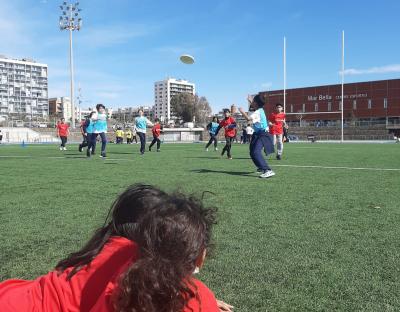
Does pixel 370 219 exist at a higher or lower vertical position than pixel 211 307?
lower

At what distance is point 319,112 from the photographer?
81000mm

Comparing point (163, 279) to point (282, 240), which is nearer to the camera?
point (163, 279)

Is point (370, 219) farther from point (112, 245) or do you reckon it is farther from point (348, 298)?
point (112, 245)

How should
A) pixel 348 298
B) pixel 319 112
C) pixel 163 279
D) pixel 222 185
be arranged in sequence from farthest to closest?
pixel 319 112
pixel 222 185
pixel 348 298
pixel 163 279

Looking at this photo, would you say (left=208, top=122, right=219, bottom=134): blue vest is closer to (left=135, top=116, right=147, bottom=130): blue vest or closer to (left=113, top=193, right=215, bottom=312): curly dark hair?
(left=135, top=116, right=147, bottom=130): blue vest

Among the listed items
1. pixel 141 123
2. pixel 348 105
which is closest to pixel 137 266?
pixel 141 123

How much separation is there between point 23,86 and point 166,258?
450 feet

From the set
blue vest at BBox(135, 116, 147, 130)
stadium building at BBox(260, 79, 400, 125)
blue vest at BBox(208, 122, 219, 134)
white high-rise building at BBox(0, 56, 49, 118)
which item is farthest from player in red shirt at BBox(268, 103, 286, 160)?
white high-rise building at BBox(0, 56, 49, 118)

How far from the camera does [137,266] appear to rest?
4.28 ft

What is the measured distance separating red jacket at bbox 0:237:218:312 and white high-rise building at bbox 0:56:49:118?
12802cm

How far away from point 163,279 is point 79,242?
117 inches

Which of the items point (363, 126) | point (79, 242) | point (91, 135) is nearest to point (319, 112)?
point (363, 126)

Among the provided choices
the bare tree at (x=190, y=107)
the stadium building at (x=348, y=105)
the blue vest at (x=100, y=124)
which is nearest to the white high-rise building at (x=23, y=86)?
the bare tree at (x=190, y=107)

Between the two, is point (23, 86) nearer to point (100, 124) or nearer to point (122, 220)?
point (100, 124)
